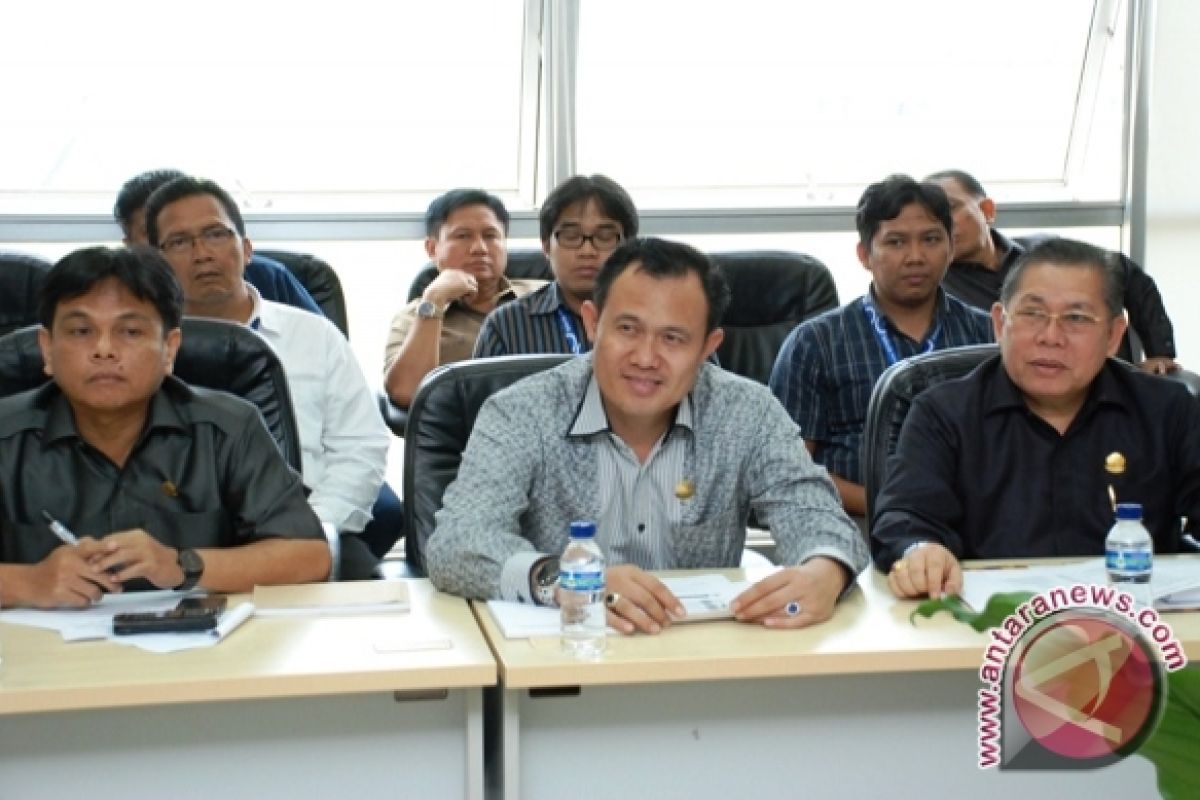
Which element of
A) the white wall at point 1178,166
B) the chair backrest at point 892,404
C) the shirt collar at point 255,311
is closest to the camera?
the chair backrest at point 892,404

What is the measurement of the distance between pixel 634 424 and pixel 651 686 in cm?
69

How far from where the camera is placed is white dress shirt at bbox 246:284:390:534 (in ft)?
12.1

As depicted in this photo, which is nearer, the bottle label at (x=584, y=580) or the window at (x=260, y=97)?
the bottle label at (x=584, y=580)

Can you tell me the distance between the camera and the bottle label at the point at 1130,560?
234cm

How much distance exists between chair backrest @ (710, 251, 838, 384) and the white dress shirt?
1.08m

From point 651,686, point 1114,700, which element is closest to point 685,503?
point 651,686

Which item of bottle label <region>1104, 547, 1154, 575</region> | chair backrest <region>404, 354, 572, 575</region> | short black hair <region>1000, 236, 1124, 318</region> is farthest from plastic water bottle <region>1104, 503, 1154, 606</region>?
chair backrest <region>404, 354, 572, 575</region>

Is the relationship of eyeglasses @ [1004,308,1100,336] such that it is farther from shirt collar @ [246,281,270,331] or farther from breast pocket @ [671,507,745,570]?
shirt collar @ [246,281,270,331]

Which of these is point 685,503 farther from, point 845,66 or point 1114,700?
point 845,66

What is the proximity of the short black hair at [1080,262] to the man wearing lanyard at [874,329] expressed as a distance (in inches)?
38.6

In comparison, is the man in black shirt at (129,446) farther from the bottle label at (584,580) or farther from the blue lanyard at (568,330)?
the blue lanyard at (568,330)

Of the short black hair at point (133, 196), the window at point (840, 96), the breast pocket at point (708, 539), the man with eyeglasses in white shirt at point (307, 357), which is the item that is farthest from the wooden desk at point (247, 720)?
the window at point (840, 96)

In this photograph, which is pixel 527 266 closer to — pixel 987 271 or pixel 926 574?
pixel 987 271

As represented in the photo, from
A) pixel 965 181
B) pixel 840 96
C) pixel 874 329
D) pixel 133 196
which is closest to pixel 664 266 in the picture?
pixel 874 329
